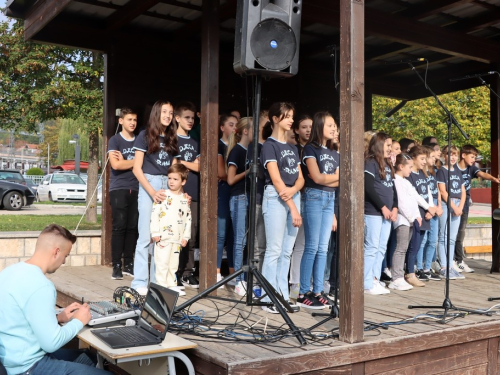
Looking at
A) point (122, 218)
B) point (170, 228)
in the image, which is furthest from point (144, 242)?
point (122, 218)

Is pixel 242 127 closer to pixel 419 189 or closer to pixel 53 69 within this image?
pixel 419 189

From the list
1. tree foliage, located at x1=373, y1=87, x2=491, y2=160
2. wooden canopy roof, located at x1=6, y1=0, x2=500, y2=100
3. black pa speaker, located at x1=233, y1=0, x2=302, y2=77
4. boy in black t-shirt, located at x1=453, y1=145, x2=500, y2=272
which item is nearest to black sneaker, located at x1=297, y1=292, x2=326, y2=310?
black pa speaker, located at x1=233, y1=0, x2=302, y2=77

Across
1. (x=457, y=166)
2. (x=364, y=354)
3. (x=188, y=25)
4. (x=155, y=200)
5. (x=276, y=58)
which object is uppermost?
(x=188, y=25)

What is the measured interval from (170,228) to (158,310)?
1889 mm

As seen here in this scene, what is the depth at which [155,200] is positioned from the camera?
5418 mm

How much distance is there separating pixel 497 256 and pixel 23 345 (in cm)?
624

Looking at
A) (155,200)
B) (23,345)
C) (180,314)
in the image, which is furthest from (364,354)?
(155,200)

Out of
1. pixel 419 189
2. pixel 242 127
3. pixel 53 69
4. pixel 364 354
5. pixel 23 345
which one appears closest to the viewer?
pixel 23 345

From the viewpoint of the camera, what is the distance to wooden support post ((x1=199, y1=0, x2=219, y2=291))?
5422 mm

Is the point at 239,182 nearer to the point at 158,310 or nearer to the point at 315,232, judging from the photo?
the point at 315,232

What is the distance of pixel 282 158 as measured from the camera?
16.2 ft

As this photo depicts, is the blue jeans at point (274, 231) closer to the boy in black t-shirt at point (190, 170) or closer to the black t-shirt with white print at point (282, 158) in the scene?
the black t-shirt with white print at point (282, 158)

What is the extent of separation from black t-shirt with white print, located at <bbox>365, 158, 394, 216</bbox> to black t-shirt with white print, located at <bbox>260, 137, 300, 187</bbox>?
3.93 ft

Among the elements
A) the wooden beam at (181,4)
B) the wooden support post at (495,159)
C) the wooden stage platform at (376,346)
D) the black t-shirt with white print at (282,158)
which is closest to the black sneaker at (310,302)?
the wooden stage platform at (376,346)
